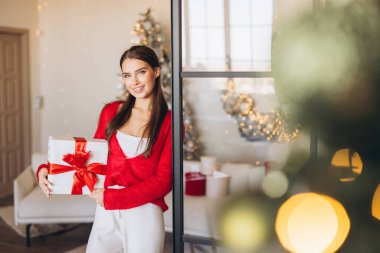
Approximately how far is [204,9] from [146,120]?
0.56m

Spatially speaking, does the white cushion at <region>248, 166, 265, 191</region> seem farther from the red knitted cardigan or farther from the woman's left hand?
the woman's left hand

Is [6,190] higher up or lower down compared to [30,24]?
lower down

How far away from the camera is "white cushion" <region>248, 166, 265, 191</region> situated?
2691 millimetres

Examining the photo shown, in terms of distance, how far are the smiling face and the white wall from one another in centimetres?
425

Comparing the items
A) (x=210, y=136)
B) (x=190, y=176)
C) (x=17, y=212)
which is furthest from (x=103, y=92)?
(x=190, y=176)

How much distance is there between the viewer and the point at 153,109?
2.00 meters

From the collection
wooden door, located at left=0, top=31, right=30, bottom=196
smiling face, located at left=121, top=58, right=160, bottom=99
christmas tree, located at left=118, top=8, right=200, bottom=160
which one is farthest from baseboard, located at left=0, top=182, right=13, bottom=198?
smiling face, located at left=121, top=58, right=160, bottom=99

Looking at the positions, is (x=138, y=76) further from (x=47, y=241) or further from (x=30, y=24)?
(x=30, y=24)

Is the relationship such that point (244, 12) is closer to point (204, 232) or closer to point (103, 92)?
point (204, 232)

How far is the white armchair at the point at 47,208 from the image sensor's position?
4012 mm

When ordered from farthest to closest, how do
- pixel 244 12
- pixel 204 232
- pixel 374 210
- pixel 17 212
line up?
1. pixel 17 212
2. pixel 204 232
3. pixel 244 12
4. pixel 374 210

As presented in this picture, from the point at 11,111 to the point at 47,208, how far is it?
2.35 metres

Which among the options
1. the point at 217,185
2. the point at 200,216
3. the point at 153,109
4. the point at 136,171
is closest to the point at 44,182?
the point at 136,171

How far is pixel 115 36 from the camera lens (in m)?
5.76
